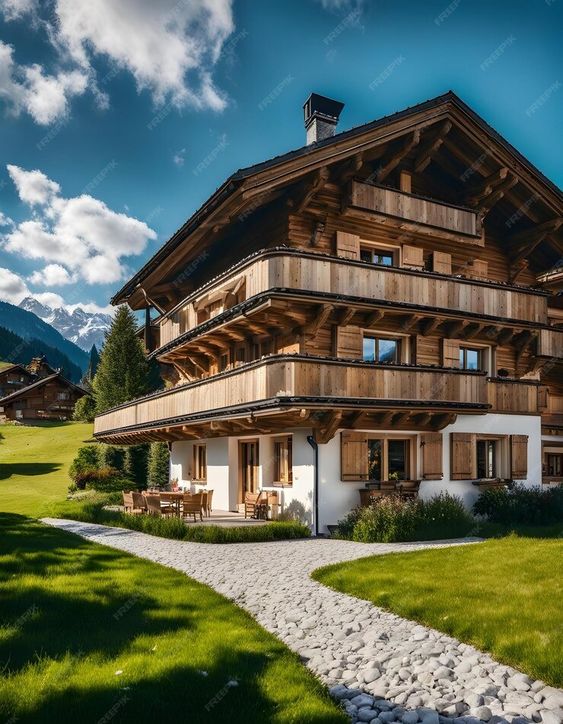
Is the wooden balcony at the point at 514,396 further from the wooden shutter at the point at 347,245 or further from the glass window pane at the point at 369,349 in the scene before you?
the wooden shutter at the point at 347,245

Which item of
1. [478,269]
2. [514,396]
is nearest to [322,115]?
[478,269]

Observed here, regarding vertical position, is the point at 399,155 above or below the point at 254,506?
above

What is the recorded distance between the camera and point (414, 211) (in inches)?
812

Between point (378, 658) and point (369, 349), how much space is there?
13465mm

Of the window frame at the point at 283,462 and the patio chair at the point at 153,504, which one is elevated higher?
the window frame at the point at 283,462

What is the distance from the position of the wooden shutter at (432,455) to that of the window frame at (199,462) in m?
9.46

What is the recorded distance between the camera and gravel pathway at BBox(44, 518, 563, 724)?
18.0ft

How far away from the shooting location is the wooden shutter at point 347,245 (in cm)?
1961

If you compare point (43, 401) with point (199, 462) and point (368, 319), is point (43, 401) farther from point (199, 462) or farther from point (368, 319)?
point (368, 319)

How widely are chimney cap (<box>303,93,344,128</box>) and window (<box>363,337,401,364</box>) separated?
9277 millimetres

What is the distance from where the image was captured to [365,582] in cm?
980

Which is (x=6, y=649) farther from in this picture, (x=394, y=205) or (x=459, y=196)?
(x=459, y=196)

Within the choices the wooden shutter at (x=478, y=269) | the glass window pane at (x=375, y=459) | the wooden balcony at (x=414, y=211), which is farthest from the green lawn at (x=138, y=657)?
the wooden shutter at (x=478, y=269)

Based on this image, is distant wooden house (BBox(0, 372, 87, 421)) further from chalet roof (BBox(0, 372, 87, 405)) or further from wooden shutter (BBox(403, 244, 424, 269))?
wooden shutter (BBox(403, 244, 424, 269))
